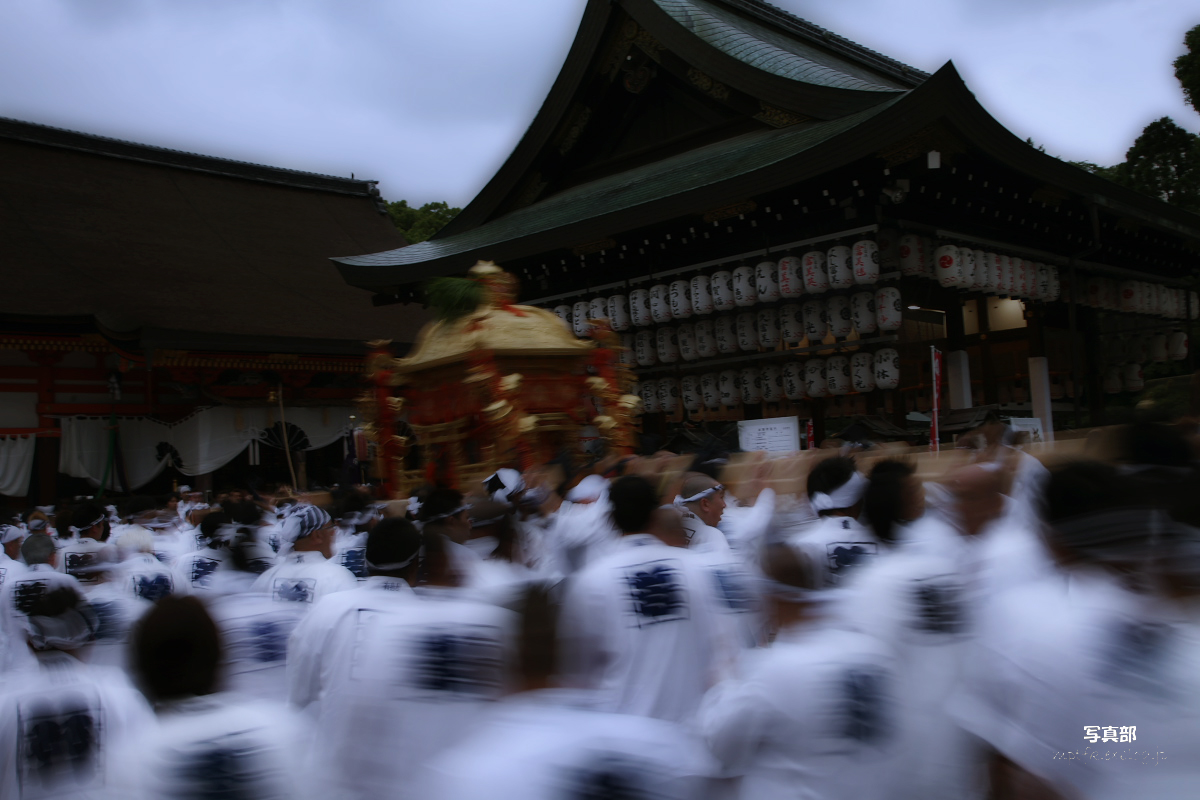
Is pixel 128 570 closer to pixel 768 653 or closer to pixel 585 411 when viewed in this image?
pixel 768 653

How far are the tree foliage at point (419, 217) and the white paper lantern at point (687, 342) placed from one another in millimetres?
15963

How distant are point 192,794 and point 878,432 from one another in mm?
9003

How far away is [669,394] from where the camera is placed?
40.2 ft

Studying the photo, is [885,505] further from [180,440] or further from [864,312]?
[180,440]

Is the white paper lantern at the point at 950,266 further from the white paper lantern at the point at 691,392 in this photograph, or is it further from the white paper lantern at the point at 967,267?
the white paper lantern at the point at 691,392

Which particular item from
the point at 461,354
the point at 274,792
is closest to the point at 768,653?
the point at 274,792

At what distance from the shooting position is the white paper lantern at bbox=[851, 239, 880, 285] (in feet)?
31.4

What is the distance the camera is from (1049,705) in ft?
5.59

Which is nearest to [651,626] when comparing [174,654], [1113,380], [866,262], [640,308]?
[174,654]

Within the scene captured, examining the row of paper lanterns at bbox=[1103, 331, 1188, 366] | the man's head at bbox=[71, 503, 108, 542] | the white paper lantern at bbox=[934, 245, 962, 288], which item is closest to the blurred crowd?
the man's head at bbox=[71, 503, 108, 542]

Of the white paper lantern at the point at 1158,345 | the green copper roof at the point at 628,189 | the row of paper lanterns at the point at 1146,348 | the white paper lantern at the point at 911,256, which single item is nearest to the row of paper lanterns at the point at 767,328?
the white paper lantern at the point at 911,256

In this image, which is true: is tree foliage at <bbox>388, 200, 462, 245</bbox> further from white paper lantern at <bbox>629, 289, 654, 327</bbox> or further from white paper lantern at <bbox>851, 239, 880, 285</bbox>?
white paper lantern at <bbox>851, 239, 880, 285</bbox>

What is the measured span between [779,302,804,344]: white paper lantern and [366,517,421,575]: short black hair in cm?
861

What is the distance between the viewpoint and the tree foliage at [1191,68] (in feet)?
49.2
